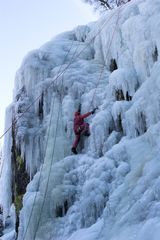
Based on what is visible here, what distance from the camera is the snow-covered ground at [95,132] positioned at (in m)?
7.98

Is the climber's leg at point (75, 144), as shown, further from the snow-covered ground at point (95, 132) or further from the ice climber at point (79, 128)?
the snow-covered ground at point (95, 132)

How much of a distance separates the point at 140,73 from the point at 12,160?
15.8 ft

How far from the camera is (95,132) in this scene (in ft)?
32.6

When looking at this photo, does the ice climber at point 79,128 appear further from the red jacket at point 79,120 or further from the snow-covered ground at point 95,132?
the snow-covered ground at point 95,132

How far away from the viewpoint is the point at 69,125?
35.8 feet

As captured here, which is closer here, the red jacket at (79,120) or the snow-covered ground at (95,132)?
the snow-covered ground at (95,132)

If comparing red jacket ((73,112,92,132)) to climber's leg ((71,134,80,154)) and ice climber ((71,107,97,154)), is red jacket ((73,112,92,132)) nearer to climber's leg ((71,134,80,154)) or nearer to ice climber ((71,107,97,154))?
ice climber ((71,107,97,154))

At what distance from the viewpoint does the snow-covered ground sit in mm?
7984

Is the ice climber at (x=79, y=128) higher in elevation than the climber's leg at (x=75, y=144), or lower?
higher

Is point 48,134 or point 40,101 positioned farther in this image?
point 40,101

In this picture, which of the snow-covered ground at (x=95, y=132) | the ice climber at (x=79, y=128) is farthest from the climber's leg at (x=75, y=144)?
the snow-covered ground at (x=95, y=132)

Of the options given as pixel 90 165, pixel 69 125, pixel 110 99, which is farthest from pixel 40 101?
pixel 90 165

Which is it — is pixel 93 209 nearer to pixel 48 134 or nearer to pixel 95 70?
pixel 48 134

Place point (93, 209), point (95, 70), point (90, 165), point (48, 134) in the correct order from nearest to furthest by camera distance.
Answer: point (93, 209) < point (90, 165) < point (48, 134) < point (95, 70)
